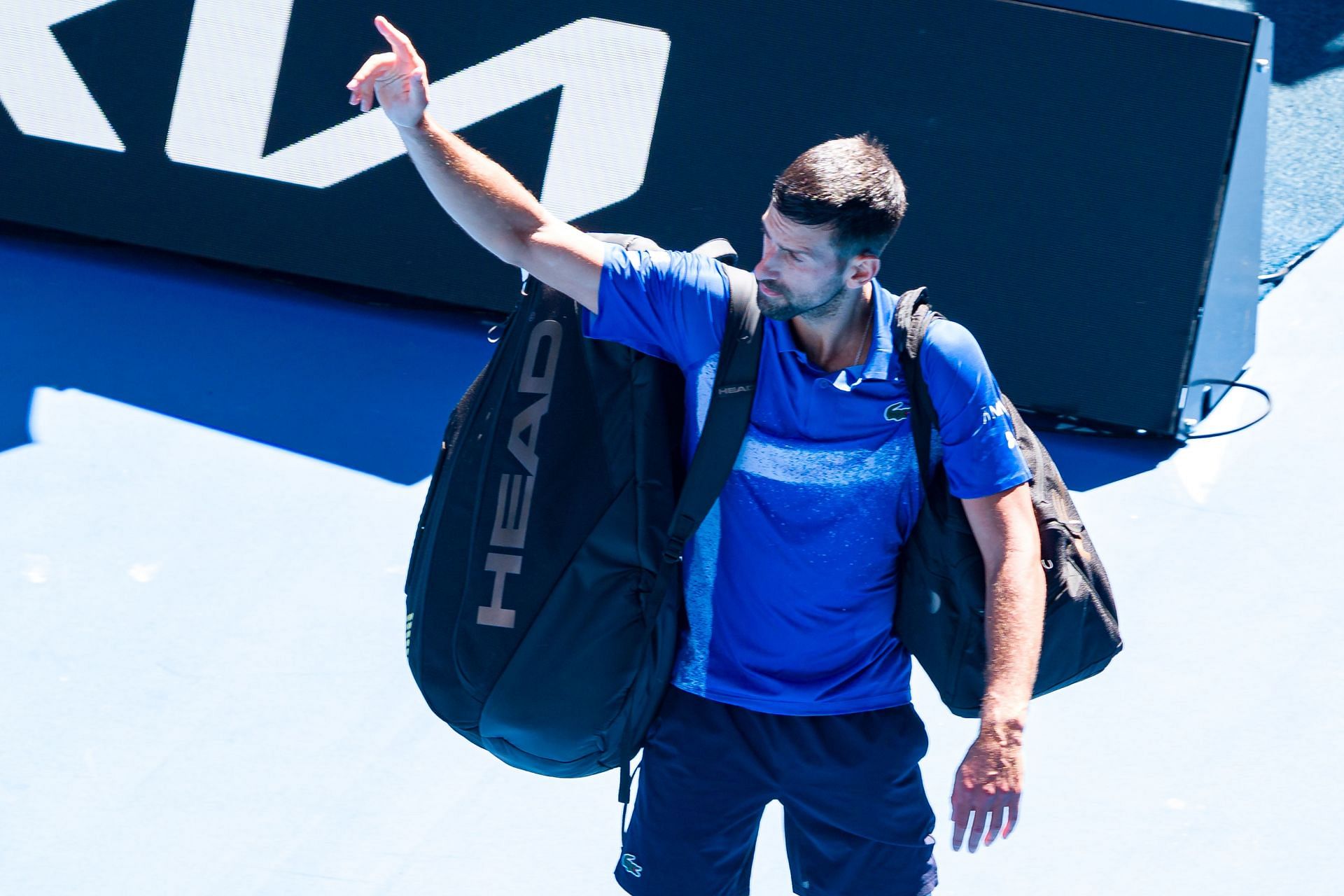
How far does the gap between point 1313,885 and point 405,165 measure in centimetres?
397

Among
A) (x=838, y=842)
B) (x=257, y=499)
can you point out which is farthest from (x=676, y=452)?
(x=257, y=499)

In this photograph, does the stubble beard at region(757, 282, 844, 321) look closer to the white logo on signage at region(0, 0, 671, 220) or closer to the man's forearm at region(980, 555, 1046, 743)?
the man's forearm at region(980, 555, 1046, 743)

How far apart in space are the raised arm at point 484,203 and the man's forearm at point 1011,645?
85cm

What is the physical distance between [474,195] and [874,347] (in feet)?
2.44

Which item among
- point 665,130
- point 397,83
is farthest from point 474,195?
point 665,130

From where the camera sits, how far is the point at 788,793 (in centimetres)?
275

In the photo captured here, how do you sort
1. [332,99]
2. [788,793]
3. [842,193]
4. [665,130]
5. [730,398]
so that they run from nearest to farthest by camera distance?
[842,193]
[730,398]
[788,793]
[665,130]
[332,99]

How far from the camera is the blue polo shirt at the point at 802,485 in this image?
247cm

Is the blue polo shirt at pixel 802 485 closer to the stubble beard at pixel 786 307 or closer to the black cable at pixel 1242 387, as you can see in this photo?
the stubble beard at pixel 786 307

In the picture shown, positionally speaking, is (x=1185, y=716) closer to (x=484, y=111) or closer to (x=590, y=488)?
(x=590, y=488)

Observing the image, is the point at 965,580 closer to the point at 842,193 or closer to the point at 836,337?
the point at 836,337

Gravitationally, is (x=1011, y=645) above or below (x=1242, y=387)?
above

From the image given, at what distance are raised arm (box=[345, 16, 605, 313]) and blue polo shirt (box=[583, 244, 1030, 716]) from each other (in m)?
0.06

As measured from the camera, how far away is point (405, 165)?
18.4 feet
